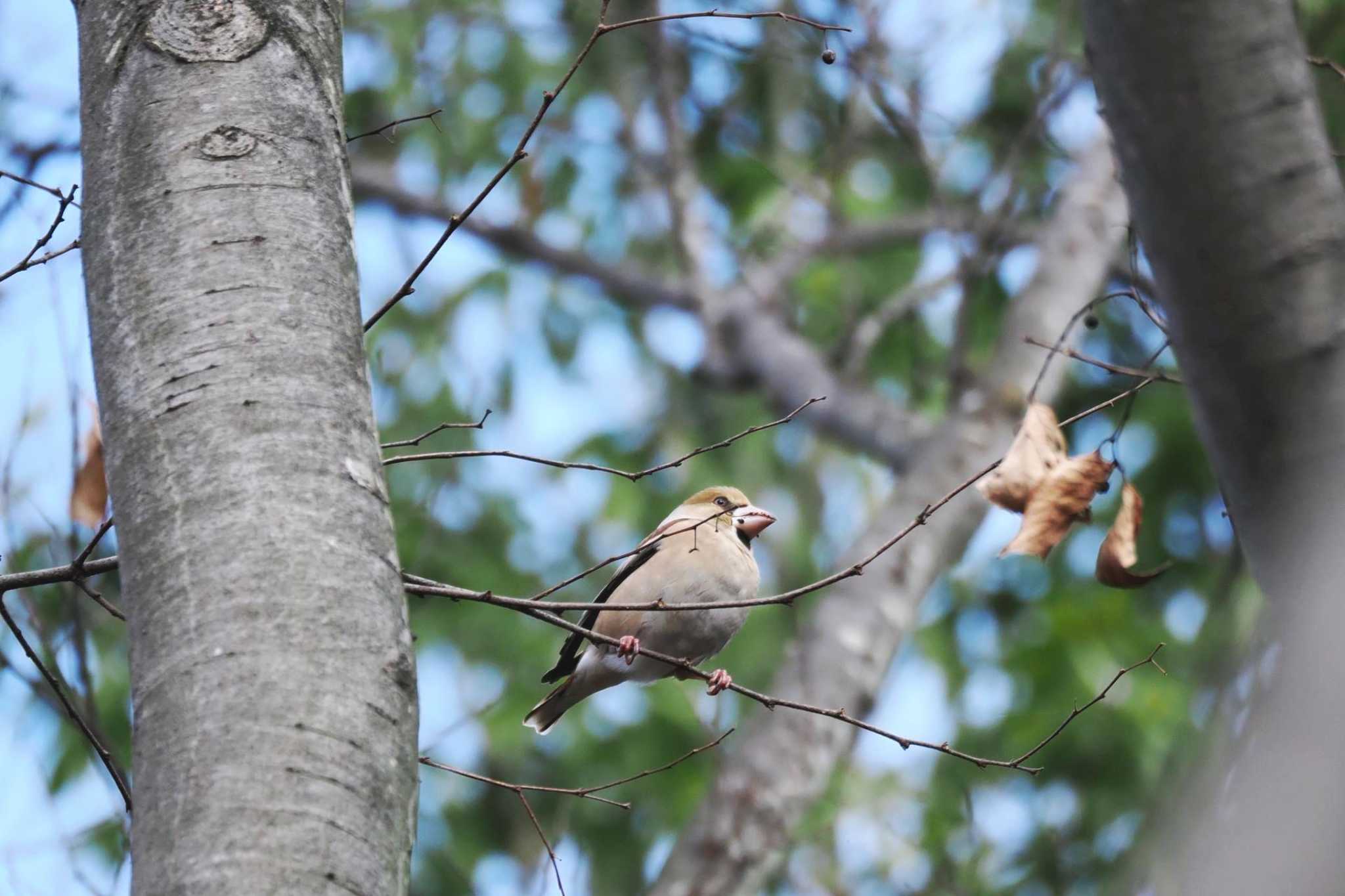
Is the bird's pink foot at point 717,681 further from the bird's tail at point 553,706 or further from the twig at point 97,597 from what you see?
the twig at point 97,597

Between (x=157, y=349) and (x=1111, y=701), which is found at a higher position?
(x=1111, y=701)

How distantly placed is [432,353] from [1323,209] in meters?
7.94

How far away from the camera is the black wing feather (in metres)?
5.09

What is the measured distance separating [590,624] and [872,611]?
6.06 ft

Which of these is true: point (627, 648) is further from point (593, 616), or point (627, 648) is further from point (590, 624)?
point (590, 624)

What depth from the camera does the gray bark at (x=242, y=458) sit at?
1643 millimetres

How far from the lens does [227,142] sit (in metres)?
2.15

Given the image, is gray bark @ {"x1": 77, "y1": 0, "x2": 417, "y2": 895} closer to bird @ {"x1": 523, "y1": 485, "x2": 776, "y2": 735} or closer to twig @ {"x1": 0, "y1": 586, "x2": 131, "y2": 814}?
twig @ {"x1": 0, "y1": 586, "x2": 131, "y2": 814}

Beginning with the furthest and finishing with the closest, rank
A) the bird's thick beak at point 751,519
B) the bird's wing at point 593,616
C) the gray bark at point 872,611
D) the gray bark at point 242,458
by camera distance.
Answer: the gray bark at point 872,611 < the bird's thick beak at point 751,519 < the bird's wing at point 593,616 < the gray bark at point 242,458

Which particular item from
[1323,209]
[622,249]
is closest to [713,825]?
[1323,209]

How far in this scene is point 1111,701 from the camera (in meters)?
7.19

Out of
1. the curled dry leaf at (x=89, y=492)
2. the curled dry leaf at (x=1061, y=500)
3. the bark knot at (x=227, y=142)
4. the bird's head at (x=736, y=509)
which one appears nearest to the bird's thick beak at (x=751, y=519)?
the bird's head at (x=736, y=509)

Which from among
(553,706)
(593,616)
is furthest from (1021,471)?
(553,706)

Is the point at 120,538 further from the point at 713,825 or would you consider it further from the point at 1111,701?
the point at 1111,701
